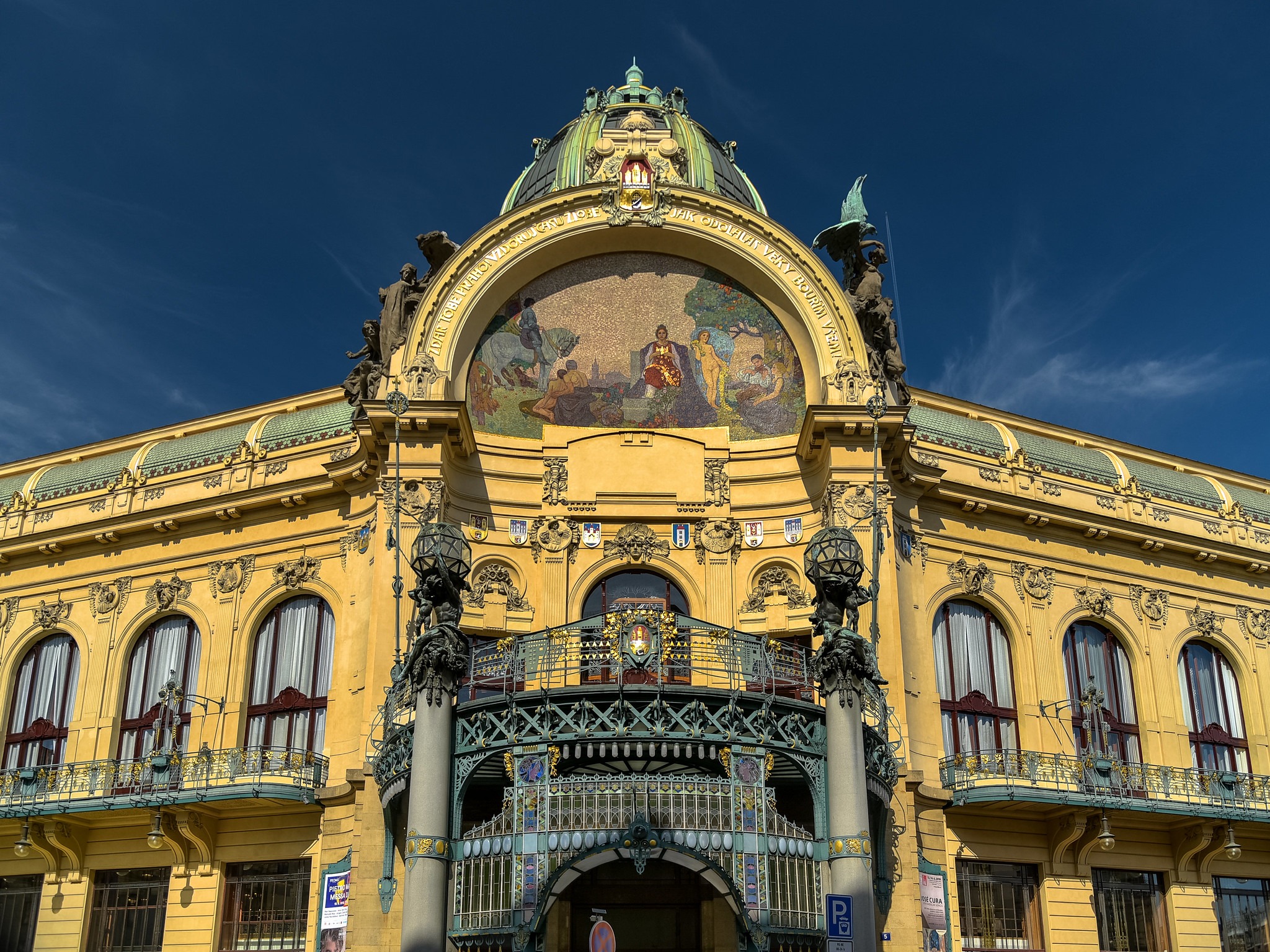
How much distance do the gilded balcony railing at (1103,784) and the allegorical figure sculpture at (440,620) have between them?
11333mm

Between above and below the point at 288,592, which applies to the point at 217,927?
below

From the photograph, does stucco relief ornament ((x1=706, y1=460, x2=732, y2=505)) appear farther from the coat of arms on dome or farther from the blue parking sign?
the blue parking sign

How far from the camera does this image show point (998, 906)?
83.4ft

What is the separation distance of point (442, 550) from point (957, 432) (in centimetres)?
1548

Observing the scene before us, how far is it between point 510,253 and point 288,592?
8493 mm

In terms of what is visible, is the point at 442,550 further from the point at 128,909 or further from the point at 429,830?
the point at 128,909

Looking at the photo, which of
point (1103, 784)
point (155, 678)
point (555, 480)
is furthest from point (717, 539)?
point (155, 678)

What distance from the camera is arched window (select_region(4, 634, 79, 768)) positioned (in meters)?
28.9

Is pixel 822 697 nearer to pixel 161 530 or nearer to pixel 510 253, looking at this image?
pixel 510 253

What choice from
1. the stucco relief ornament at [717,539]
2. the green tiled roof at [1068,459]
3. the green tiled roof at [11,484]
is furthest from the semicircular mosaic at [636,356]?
the green tiled roof at [11,484]

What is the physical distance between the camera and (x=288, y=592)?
27.6m

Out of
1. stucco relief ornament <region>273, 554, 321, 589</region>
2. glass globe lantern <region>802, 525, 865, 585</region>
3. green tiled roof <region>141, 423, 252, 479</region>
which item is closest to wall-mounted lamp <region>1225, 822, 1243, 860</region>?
glass globe lantern <region>802, 525, 865, 585</region>

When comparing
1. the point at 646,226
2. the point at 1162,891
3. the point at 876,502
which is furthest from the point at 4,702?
the point at 1162,891

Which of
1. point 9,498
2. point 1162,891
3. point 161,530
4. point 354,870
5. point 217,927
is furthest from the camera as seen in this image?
point 9,498
